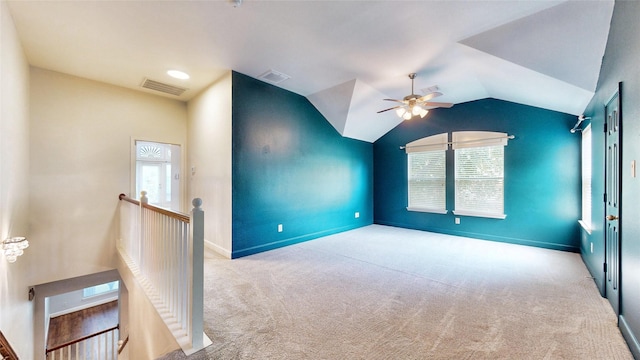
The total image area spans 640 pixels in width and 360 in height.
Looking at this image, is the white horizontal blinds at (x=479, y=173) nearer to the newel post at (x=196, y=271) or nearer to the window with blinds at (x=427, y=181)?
the window with blinds at (x=427, y=181)

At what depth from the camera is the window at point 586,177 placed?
3469 millimetres

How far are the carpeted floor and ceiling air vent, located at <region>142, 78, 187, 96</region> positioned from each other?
285cm

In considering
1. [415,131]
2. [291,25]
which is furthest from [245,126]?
[415,131]

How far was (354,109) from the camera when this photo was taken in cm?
471

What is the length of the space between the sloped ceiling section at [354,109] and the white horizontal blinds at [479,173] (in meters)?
1.59

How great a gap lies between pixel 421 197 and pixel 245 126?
4076mm

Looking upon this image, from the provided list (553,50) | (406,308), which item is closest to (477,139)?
(553,50)

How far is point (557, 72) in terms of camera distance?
283 centimetres

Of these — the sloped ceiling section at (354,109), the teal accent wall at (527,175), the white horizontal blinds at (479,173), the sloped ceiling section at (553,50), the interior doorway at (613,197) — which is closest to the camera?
the interior doorway at (613,197)

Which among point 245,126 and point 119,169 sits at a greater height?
point 245,126

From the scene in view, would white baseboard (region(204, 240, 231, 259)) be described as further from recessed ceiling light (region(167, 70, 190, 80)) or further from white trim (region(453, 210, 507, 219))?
white trim (region(453, 210, 507, 219))

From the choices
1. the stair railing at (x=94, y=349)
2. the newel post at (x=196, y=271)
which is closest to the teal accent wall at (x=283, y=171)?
the newel post at (x=196, y=271)

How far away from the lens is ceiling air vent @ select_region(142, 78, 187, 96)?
3.87m

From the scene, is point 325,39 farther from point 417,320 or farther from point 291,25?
point 417,320
